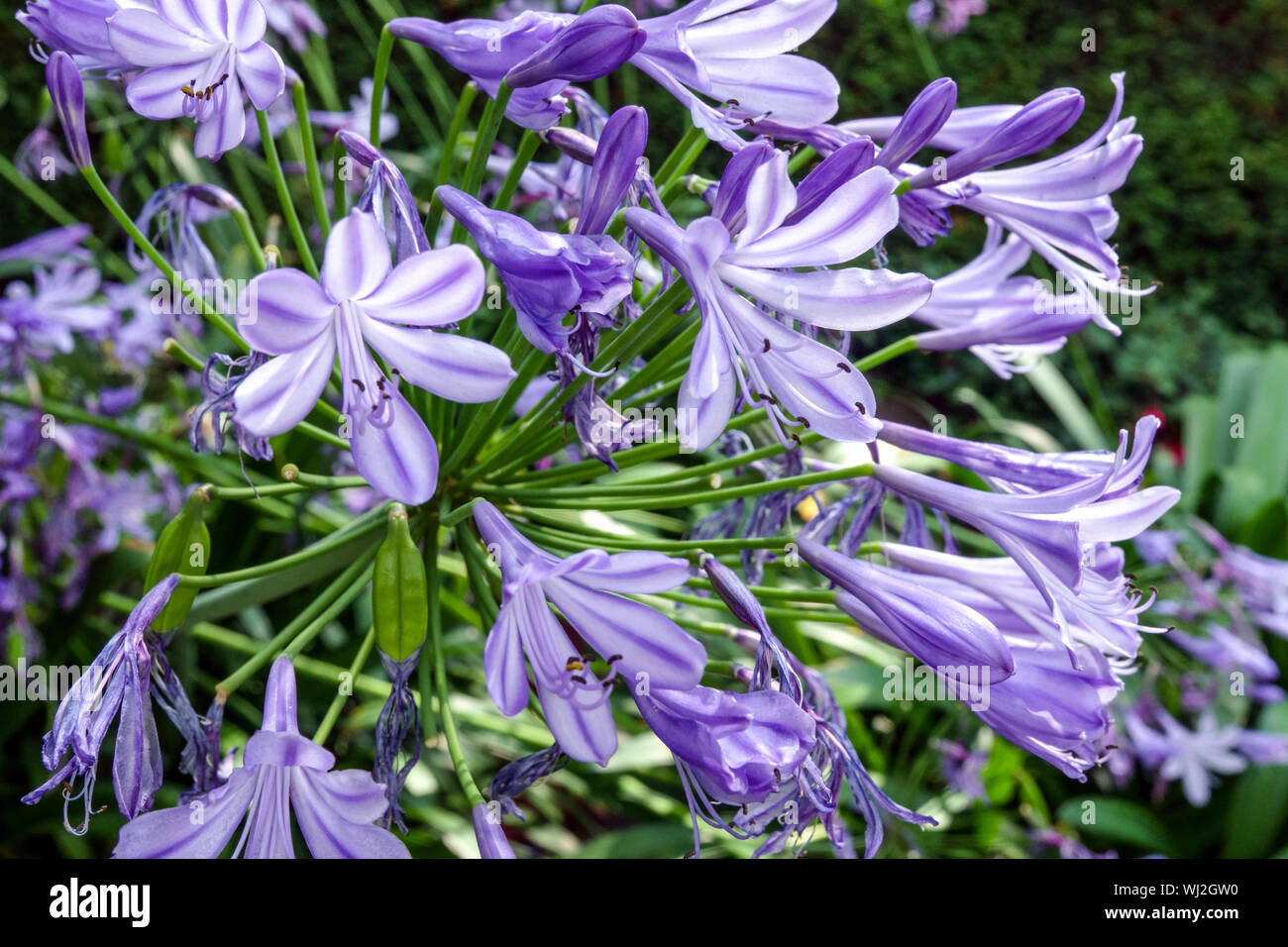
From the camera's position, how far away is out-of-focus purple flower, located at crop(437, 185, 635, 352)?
802mm

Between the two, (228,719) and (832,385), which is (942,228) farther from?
(228,719)

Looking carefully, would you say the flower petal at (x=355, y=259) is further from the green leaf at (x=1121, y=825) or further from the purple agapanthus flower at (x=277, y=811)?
the green leaf at (x=1121, y=825)

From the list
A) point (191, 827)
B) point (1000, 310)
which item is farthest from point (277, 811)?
point (1000, 310)

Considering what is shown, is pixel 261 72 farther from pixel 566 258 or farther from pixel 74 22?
pixel 566 258

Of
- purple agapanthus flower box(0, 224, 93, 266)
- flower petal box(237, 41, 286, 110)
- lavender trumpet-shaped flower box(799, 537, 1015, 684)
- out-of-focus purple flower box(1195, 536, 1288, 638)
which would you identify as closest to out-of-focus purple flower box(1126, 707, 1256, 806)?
out-of-focus purple flower box(1195, 536, 1288, 638)

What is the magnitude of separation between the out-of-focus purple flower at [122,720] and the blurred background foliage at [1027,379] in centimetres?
104

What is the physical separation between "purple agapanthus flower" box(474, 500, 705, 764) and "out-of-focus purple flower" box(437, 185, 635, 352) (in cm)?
19

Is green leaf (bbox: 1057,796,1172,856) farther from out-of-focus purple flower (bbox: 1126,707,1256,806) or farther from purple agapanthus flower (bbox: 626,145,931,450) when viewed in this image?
purple agapanthus flower (bbox: 626,145,931,450)

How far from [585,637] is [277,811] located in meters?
0.31

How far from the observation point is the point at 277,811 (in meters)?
0.85

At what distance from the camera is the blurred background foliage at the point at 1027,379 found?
2275 millimetres

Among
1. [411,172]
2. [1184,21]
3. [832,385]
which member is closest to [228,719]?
[411,172]
